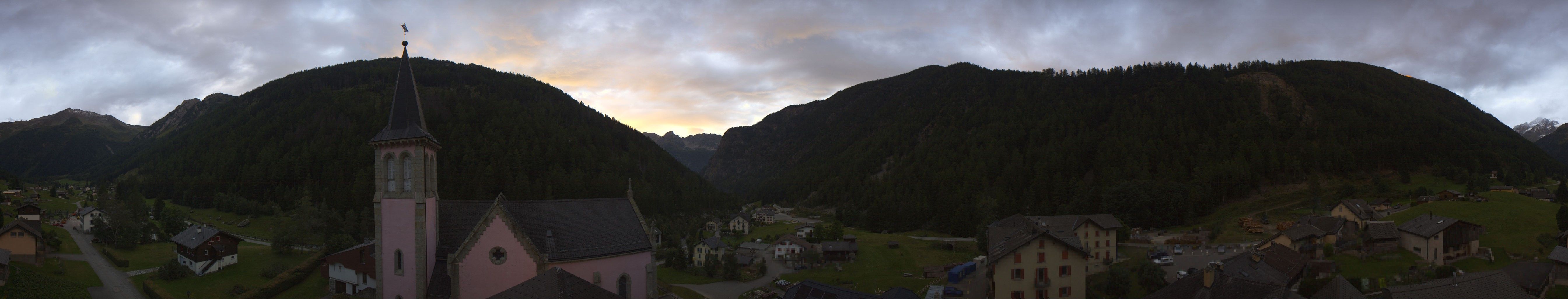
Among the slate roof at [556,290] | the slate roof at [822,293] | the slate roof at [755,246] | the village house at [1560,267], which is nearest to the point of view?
the slate roof at [556,290]

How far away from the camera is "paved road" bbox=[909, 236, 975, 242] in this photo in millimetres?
81812

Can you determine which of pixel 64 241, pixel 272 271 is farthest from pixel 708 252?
pixel 64 241

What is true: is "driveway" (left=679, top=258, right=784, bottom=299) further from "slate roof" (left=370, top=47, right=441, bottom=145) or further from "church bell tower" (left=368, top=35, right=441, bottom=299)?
"slate roof" (left=370, top=47, right=441, bottom=145)

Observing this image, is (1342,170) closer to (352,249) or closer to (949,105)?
(949,105)

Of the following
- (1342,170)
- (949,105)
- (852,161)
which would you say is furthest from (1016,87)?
(1342,170)

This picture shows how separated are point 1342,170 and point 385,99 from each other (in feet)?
552

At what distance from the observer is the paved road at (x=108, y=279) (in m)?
42.5

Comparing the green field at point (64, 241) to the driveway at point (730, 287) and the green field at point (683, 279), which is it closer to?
the green field at point (683, 279)

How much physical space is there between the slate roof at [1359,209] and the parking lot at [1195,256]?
864cm

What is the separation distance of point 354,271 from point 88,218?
59.1 metres

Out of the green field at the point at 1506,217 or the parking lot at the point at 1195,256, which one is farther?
the parking lot at the point at 1195,256

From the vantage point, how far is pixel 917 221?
341 ft

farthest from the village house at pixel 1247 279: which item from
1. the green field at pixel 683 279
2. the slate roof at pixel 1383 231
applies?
the green field at pixel 683 279

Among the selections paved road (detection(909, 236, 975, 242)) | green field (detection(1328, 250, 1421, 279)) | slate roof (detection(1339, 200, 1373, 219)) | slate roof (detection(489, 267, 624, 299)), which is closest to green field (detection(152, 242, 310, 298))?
slate roof (detection(489, 267, 624, 299))
